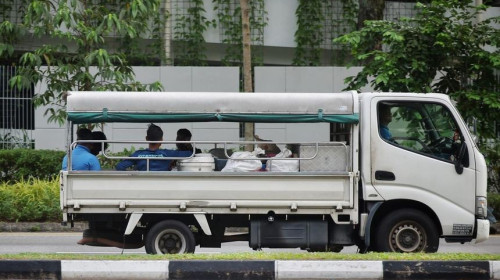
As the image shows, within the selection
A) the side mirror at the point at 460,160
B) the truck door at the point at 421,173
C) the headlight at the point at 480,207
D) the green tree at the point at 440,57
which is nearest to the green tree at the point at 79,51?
the green tree at the point at 440,57

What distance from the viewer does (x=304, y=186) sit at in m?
11.2

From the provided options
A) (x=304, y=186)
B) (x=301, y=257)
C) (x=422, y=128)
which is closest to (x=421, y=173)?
(x=422, y=128)

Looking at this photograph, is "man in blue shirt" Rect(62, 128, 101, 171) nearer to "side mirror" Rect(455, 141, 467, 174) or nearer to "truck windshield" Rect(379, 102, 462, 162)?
"truck windshield" Rect(379, 102, 462, 162)

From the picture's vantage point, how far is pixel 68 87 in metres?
18.7

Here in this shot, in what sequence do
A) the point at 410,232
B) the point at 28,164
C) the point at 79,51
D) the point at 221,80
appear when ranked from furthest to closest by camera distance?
1. the point at 221,80
2. the point at 28,164
3. the point at 79,51
4. the point at 410,232

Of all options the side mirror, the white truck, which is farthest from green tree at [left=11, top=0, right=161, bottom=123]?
the side mirror

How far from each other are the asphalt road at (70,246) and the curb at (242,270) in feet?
12.3

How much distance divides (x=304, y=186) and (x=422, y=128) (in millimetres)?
1660

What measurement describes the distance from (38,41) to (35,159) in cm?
425

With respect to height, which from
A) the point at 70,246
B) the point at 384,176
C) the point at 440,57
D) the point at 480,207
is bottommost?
the point at 70,246

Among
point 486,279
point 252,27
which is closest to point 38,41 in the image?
point 252,27

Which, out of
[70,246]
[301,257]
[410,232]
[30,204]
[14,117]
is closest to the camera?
[301,257]

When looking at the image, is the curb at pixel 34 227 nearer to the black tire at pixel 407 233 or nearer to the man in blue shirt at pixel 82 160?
the man in blue shirt at pixel 82 160

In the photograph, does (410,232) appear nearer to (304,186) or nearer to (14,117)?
(304,186)
